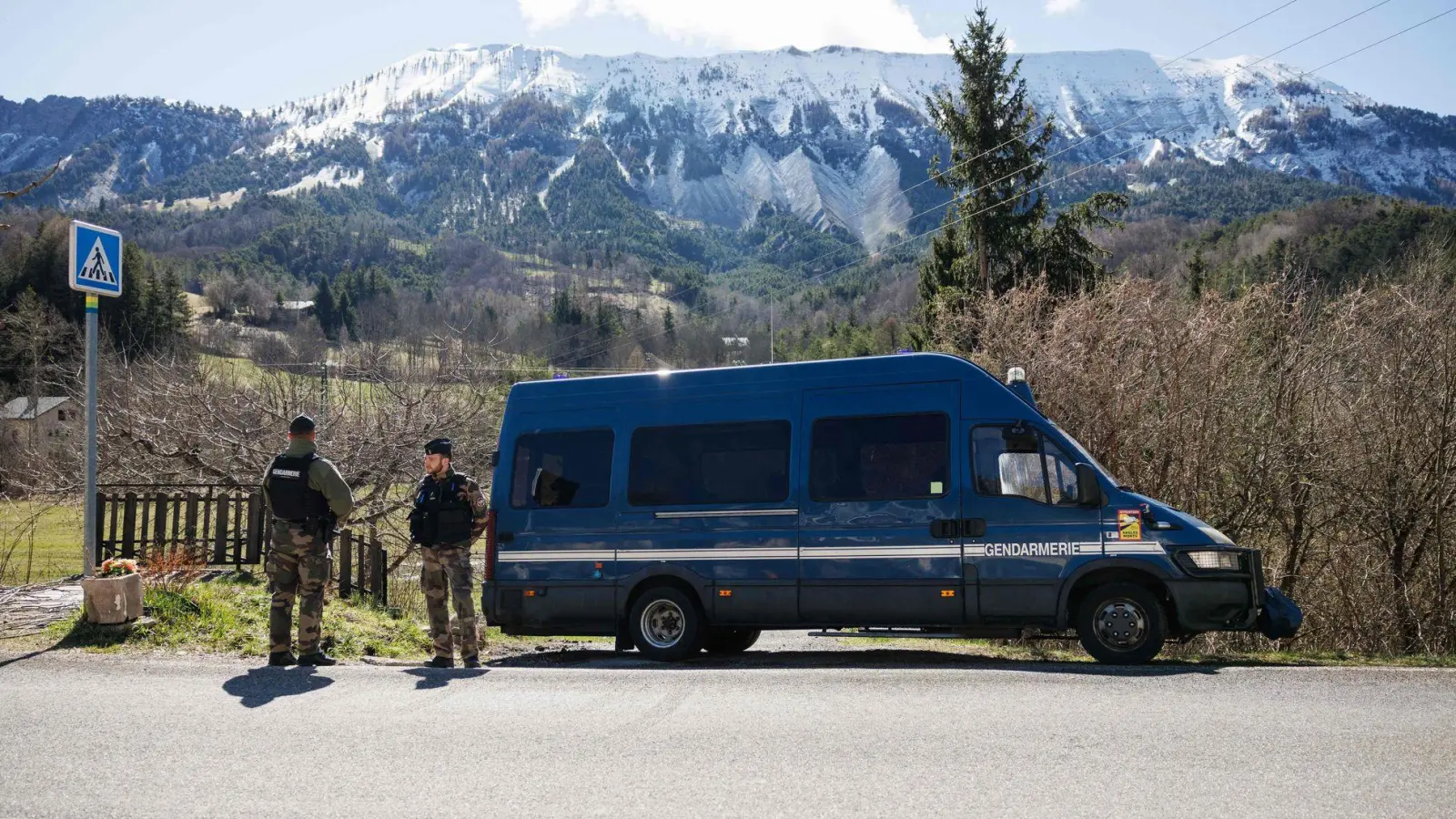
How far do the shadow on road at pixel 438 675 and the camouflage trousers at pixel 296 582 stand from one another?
3.50 ft

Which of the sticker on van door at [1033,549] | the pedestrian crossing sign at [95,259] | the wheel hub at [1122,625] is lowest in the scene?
the wheel hub at [1122,625]

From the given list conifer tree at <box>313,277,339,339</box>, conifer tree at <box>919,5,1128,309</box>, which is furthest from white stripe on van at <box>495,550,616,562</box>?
conifer tree at <box>313,277,339,339</box>

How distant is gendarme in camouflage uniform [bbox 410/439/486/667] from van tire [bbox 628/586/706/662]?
5.43 ft

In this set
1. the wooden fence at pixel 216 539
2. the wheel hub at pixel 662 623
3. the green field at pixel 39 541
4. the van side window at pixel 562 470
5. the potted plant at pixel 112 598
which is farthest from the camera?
the green field at pixel 39 541

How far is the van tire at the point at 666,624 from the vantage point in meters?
11.2

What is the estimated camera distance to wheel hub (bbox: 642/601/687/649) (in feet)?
37.3

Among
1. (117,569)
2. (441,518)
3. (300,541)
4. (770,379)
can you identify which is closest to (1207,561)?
(770,379)

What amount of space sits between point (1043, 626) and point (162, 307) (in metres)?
82.6

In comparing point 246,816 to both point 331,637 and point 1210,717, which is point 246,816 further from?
point 331,637

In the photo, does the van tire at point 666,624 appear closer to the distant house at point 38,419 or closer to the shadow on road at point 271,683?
the shadow on road at point 271,683

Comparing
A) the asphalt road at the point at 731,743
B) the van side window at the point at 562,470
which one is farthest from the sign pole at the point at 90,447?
the van side window at the point at 562,470

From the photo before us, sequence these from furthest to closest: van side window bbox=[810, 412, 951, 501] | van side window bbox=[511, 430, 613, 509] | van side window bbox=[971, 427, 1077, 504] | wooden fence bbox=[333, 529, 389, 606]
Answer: wooden fence bbox=[333, 529, 389, 606] → van side window bbox=[511, 430, 613, 509] → van side window bbox=[810, 412, 951, 501] → van side window bbox=[971, 427, 1077, 504]

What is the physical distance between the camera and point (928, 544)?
10.5m

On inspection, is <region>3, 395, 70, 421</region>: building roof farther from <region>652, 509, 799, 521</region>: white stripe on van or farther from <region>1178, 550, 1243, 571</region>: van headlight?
<region>1178, 550, 1243, 571</region>: van headlight
